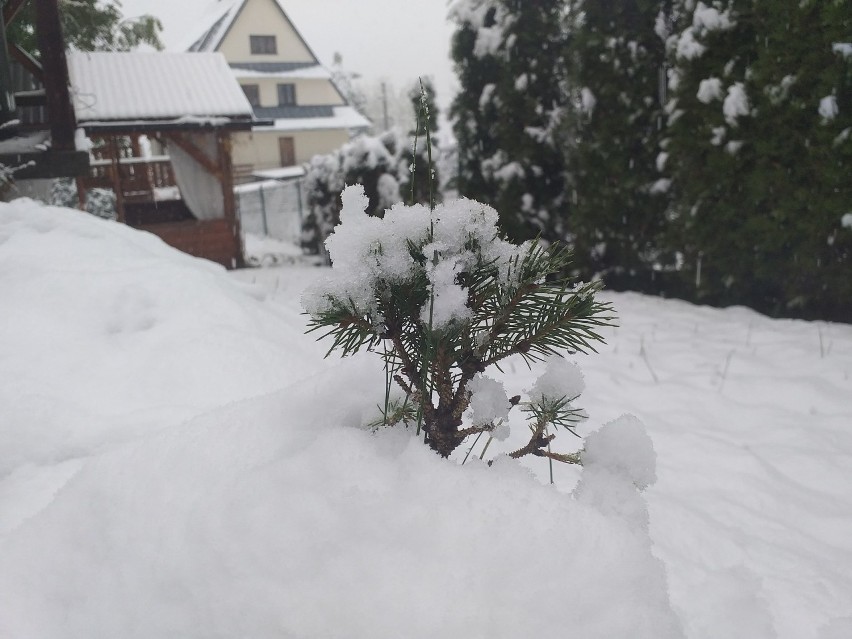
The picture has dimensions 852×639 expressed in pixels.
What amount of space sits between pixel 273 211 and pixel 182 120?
25.6ft

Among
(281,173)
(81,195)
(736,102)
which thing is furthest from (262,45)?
(736,102)

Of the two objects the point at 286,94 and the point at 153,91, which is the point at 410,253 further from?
the point at 286,94

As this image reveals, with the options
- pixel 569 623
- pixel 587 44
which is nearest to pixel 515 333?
pixel 569 623

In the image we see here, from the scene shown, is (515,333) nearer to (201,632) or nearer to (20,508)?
(201,632)

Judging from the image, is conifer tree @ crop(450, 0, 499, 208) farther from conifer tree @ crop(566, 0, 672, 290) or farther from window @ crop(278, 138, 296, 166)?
window @ crop(278, 138, 296, 166)

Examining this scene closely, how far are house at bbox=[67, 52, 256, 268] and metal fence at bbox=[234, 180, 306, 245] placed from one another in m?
5.34

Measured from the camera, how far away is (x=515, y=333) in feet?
3.61

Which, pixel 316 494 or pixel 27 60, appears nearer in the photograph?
pixel 316 494

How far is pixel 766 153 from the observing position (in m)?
4.85

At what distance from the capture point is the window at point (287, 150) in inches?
1265

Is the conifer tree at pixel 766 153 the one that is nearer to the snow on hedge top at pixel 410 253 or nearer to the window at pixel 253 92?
the snow on hedge top at pixel 410 253

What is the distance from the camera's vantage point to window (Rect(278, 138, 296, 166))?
105 ft

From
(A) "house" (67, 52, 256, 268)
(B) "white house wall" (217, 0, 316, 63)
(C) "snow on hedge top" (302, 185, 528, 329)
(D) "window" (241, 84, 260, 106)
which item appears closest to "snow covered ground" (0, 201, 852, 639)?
(C) "snow on hedge top" (302, 185, 528, 329)

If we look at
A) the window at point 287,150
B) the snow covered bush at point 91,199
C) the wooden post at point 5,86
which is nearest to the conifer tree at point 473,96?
the wooden post at point 5,86
